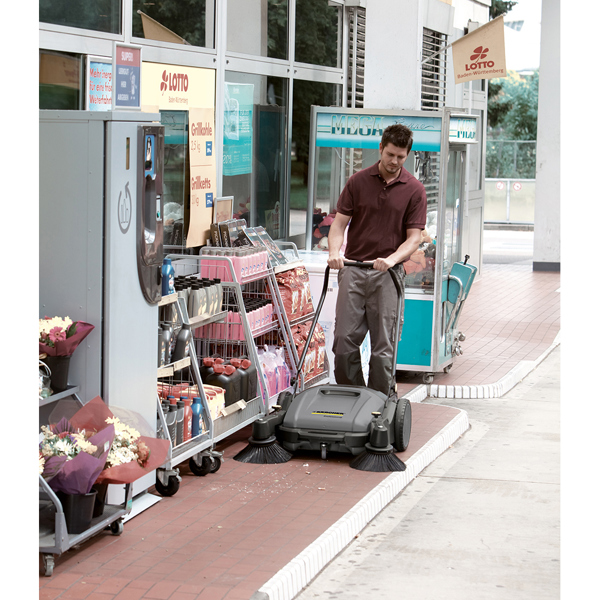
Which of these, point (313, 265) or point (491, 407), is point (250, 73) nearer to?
point (313, 265)

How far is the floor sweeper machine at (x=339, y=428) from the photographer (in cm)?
597

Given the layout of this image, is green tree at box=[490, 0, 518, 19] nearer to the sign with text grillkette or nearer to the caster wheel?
the sign with text grillkette

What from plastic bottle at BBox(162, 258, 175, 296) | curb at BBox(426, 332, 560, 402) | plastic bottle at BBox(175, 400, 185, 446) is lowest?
curb at BBox(426, 332, 560, 402)

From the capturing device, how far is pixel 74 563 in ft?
14.3

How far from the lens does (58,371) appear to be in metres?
4.55

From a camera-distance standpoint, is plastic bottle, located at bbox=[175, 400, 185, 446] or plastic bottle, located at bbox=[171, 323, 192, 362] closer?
plastic bottle, located at bbox=[175, 400, 185, 446]

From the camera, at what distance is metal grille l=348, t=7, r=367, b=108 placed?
10.8 metres

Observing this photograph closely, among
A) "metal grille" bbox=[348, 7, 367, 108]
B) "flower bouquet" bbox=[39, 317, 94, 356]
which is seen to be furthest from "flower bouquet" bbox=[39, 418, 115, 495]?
"metal grille" bbox=[348, 7, 367, 108]

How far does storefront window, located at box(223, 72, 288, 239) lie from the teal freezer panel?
64.7 inches

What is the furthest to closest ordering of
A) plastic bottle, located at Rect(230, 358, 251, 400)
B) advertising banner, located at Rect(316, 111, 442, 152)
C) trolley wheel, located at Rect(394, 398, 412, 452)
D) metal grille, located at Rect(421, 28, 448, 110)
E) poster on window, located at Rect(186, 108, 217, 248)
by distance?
metal grille, located at Rect(421, 28, 448, 110) < advertising banner, located at Rect(316, 111, 442, 152) < poster on window, located at Rect(186, 108, 217, 248) < plastic bottle, located at Rect(230, 358, 251, 400) < trolley wheel, located at Rect(394, 398, 412, 452)

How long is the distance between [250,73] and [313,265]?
1.81m

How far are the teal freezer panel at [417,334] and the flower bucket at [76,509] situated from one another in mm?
4708

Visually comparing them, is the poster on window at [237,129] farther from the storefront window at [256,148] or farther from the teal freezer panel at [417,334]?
the teal freezer panel at [417,334]

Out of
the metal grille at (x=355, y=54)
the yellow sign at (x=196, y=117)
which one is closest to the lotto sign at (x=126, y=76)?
the yellow sign at (x=196, y=117)
